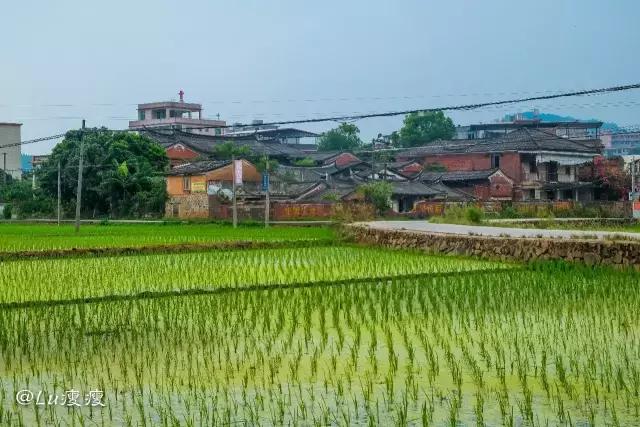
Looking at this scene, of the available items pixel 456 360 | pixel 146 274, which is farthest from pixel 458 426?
pixel 146 274

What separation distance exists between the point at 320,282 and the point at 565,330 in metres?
4.24

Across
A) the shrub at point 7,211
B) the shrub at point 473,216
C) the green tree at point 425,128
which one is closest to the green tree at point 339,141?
the green tree at point 425,128

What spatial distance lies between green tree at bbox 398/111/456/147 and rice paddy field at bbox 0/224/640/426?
1970 inches

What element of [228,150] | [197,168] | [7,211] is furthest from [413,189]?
[7,211]

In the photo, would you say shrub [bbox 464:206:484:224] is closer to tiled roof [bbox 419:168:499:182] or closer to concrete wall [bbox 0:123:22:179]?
tiled roof [bbox 419:168:499:182]

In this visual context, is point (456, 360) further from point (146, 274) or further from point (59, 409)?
point (146, 274)

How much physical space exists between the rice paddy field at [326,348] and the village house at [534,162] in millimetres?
30761

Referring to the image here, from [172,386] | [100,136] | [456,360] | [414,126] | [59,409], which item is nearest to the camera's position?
[59,409]

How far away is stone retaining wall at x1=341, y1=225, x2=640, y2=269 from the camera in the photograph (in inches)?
476

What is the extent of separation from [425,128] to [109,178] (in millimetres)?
29352

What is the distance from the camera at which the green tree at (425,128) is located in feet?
202

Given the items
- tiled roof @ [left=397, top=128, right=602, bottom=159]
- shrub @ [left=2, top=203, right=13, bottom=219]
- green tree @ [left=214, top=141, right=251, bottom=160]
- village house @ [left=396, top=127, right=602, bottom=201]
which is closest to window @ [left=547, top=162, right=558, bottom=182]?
village house @ [left=396, top=127, right=602, bottom=201]

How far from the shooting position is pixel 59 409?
15.4 ft

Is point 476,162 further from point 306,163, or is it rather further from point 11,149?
point 11,149
